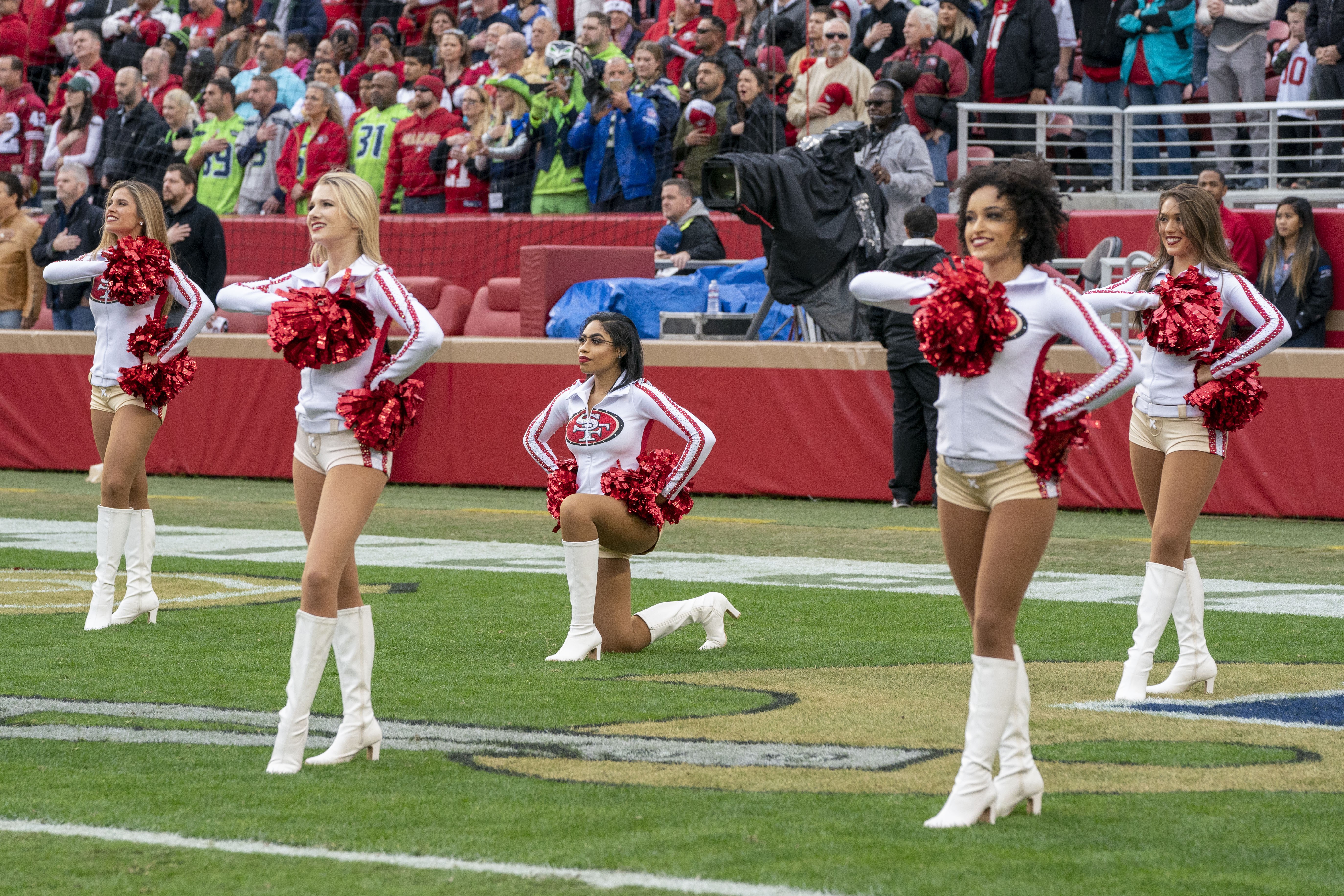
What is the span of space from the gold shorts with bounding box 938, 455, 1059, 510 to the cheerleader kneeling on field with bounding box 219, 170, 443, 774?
1705 millimetres

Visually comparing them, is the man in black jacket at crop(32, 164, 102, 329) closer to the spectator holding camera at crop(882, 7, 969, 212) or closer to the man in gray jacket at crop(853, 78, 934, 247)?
the man in gray jacket at crop(853, 78, 934, 247)

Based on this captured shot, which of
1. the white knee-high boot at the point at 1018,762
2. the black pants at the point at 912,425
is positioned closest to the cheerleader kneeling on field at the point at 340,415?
the white knee-high boot at the point at 1018,762

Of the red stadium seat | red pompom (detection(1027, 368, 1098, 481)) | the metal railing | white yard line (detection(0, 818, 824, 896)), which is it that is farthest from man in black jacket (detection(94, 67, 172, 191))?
red pompom (detection(1027, 368, 1098, 481))

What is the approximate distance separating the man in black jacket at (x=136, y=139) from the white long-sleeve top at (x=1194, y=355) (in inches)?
586

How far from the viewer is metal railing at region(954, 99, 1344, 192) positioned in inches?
608

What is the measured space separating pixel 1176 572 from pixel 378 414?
3075 mm

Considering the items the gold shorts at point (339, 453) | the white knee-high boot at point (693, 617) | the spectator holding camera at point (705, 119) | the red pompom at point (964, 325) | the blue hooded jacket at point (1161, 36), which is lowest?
the white knee-high boot at point (693, 617)

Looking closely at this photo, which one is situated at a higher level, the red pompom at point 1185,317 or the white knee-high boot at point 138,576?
the red pompom at point 1185,317

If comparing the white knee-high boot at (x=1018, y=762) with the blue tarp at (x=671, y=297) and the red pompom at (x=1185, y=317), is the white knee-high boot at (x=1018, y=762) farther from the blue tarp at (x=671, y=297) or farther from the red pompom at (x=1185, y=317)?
the blue tarp at (x=671, y=297)

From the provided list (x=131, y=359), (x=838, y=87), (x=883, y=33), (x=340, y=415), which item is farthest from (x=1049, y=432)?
(x=883, y=33)

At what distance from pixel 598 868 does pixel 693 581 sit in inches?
238

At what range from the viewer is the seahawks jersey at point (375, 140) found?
18.8m

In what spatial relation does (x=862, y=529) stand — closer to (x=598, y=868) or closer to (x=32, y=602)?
(x=32, y=602)

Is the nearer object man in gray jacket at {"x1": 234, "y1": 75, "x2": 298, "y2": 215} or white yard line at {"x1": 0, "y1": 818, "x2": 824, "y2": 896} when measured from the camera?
white yard line at {"x1": 0, "y1": 818, "x2": 824, "y2": 896}
